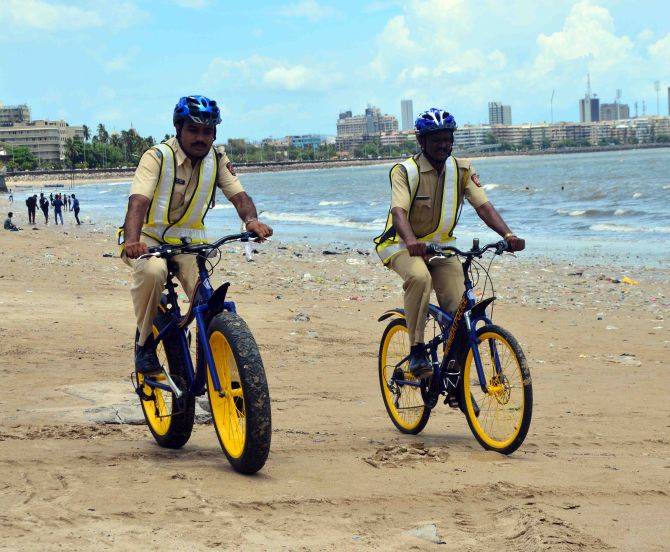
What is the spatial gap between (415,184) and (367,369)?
3.23 metres

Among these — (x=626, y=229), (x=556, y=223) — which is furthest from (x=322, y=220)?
(x=626, y=229)

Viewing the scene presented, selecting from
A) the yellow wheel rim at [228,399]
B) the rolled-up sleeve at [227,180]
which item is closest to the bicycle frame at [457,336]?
the rolled-up sleeve at [227,180]

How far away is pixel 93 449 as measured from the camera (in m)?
5.69

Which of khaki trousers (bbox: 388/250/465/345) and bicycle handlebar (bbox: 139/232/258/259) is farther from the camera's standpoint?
khaki trousers (bbox: 388/250/465/345)

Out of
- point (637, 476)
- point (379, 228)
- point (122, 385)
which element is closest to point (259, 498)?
point (637, 476)

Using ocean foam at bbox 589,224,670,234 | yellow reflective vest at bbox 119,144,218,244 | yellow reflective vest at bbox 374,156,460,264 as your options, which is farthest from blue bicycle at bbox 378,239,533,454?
ocean foam at bbox 589,224,670,234

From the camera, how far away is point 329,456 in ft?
19.0

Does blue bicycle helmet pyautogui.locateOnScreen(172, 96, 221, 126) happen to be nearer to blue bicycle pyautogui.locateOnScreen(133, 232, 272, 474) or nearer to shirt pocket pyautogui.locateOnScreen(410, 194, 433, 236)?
blue bicycle pyautogui.locateOnScreen(133, 232, 272, 474)

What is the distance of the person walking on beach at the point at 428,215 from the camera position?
6441mm

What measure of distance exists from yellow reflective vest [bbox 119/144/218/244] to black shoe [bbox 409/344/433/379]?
1686 mm

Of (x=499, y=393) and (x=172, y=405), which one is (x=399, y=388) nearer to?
(x=499, y=393)

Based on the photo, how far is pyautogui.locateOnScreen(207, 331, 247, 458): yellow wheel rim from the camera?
5.31m

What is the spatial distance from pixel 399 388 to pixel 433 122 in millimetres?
1935

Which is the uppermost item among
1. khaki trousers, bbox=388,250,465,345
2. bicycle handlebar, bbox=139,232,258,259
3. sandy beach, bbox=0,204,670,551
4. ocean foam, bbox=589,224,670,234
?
bicycle handlebar, bbox=139,232,258,259
